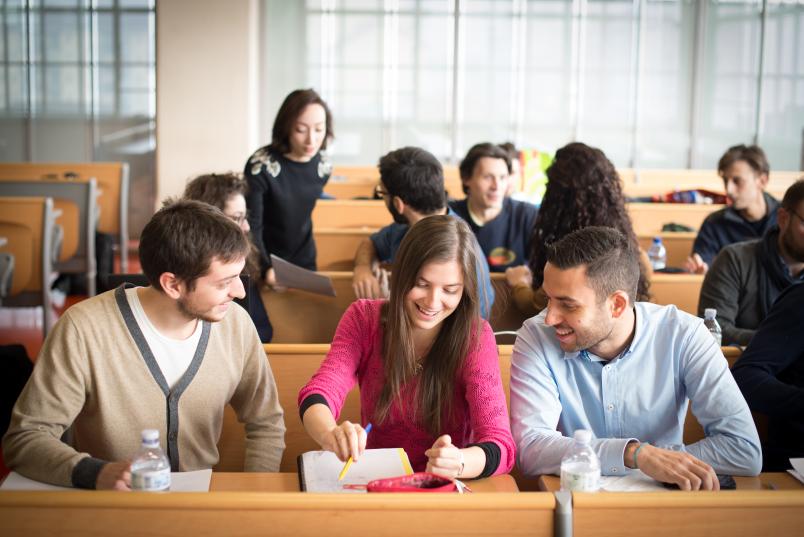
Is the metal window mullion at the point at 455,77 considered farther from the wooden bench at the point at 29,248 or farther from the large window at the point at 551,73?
the wooden bench at the point at 29,248

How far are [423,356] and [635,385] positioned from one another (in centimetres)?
52

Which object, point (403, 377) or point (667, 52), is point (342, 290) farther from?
point (667, 52)

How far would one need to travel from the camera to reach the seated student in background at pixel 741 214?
4605 millimetres

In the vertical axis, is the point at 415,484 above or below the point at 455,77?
below

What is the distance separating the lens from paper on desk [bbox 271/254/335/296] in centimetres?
332

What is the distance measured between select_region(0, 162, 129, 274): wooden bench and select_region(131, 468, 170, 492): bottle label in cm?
658

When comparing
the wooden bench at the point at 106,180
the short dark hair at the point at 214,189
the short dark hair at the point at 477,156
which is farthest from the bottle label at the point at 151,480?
the wooden bench at the point at 106,180

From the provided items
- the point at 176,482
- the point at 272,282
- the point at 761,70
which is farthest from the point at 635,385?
the point at 761,70

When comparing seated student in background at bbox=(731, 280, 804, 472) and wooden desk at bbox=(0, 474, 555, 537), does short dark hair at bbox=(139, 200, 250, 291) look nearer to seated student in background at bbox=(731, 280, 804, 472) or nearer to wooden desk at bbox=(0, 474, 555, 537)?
wooden desk at bbox=(0, 474, 555, 537)

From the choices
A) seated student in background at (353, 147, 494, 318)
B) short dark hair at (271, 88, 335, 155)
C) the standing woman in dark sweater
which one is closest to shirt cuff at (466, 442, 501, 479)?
seated student in background at (353, 147, 494, 318)

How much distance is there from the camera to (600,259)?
205 cm

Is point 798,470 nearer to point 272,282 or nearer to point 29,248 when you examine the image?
point 272,282

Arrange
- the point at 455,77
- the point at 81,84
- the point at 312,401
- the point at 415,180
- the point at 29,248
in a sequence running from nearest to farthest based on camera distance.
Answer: the point at 312,401
the point at 415,180
the point at 29,248
the point at 81,84
the point at 455,77

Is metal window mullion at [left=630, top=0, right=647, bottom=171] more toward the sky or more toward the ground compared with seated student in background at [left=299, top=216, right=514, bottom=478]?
more toward the sky
